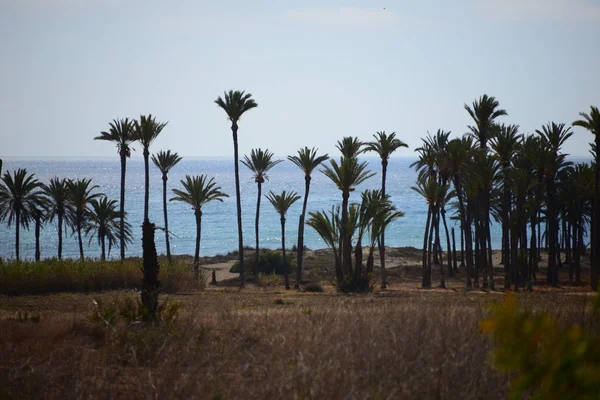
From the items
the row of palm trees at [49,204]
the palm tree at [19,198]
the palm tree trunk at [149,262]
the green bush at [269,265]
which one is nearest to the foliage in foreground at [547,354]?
the palm tree trunk at [149,262]

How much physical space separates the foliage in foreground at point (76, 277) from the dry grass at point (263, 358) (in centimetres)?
1619

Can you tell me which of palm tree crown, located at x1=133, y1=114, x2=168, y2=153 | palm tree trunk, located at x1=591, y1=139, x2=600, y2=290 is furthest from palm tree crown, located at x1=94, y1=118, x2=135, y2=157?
palm tree trunk, located at x1=591, y1=139, x2=600, y2=290

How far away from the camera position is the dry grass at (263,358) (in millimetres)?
8914

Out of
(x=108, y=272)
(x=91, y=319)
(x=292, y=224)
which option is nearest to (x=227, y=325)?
(x=91, y=319)

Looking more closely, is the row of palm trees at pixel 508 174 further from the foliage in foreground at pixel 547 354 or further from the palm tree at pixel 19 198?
the foliage in foreground at pixel 547 354

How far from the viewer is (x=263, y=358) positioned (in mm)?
10711

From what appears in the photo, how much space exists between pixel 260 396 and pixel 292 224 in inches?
5043

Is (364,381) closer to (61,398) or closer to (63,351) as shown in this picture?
(61,398)

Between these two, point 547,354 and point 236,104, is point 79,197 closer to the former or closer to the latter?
point 236,104

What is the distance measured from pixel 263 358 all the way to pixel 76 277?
21901 millimetres

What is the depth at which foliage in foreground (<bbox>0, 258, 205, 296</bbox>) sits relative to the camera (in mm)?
28891

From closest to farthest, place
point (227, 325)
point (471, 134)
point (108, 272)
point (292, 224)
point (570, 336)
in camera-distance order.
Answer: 1. point (570, 336)
2. point (227, 325)
3. point (108, 272)
4. point (471, 134)
5. point (292, 224)

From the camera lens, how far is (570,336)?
5.74 meters

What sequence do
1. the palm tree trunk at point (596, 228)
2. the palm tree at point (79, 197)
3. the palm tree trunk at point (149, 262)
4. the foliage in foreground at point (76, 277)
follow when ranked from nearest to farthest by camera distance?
1. the palm tree trunk at point (149, 262)
2. the foliage in foreground at point (76, 277)
3. the palm tree trunk at point (596, 228)
4. the palm tree at point (79, 197)
